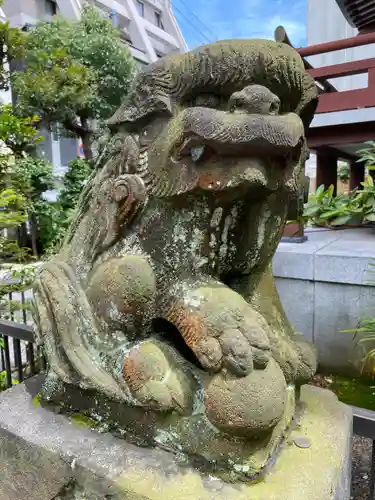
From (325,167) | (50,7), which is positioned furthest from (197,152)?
(50,7)

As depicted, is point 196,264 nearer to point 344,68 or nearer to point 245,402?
point 245,402

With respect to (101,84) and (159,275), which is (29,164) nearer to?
(101,84)

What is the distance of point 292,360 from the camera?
3.22 ft

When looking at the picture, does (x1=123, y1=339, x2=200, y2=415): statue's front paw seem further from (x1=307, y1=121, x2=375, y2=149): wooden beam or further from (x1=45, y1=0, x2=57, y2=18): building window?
(x1=45, y1=0, x2=57, y2=18): building window

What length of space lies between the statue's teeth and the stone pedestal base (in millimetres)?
628

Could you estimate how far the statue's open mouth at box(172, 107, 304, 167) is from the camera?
77cm

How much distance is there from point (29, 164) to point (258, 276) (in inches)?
258

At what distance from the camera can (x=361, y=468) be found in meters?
1.69

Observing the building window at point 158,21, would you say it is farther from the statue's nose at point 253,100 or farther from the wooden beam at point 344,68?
the statue's nose at point 253,100

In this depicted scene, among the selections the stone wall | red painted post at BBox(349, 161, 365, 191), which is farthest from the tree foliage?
the stone wall

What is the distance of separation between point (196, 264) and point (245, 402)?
317mm

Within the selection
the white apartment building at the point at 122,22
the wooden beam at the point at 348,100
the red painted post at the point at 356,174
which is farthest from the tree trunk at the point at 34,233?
the wooden beam at the point at 348,100

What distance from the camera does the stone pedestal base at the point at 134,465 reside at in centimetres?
80

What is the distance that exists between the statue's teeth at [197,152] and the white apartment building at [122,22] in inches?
282
